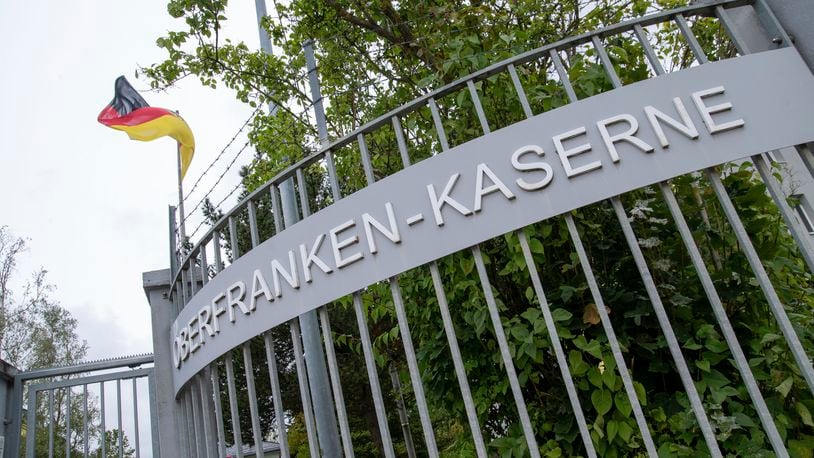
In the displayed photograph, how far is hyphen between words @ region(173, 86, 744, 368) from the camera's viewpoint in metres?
1.95

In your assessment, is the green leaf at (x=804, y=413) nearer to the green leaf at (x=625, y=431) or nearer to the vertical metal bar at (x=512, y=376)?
the green leaf at (x=625, y=431)

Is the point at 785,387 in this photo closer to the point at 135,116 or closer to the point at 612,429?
the point at 612,429

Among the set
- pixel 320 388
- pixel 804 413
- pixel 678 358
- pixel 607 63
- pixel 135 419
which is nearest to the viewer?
pixel 678 358

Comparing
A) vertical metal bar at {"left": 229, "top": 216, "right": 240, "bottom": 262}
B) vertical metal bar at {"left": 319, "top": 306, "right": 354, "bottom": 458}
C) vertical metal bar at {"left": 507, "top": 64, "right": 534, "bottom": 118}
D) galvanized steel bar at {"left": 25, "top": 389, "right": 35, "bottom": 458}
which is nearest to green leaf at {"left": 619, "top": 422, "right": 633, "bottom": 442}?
vertical metal bar at {"left": 319, "top": 306, "right": 354, "bottom": 458}

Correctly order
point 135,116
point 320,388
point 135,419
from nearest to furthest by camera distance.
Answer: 1. point 320,388
2. point 135,419
3. point 135,116

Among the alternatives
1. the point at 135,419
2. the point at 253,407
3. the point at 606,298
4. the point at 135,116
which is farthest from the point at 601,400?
the point at 135,116

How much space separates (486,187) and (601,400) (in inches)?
43.2

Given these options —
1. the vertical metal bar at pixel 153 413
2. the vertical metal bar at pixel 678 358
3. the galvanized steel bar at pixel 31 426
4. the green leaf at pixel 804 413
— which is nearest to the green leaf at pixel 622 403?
the vertical metal bar at pixel 678 358

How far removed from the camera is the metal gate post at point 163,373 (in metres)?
3.63

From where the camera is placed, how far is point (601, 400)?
2.42m

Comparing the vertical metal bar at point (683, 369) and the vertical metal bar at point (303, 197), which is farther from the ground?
the vertical metal bar at point (303, 197)

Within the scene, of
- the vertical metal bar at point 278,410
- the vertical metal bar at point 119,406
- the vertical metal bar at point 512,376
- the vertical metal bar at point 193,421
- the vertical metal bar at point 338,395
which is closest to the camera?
the vertical metal bar at point 512,376

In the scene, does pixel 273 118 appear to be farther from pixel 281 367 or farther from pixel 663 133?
pixel 281 367

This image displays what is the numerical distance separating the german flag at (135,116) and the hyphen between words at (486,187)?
5030 millimetres
